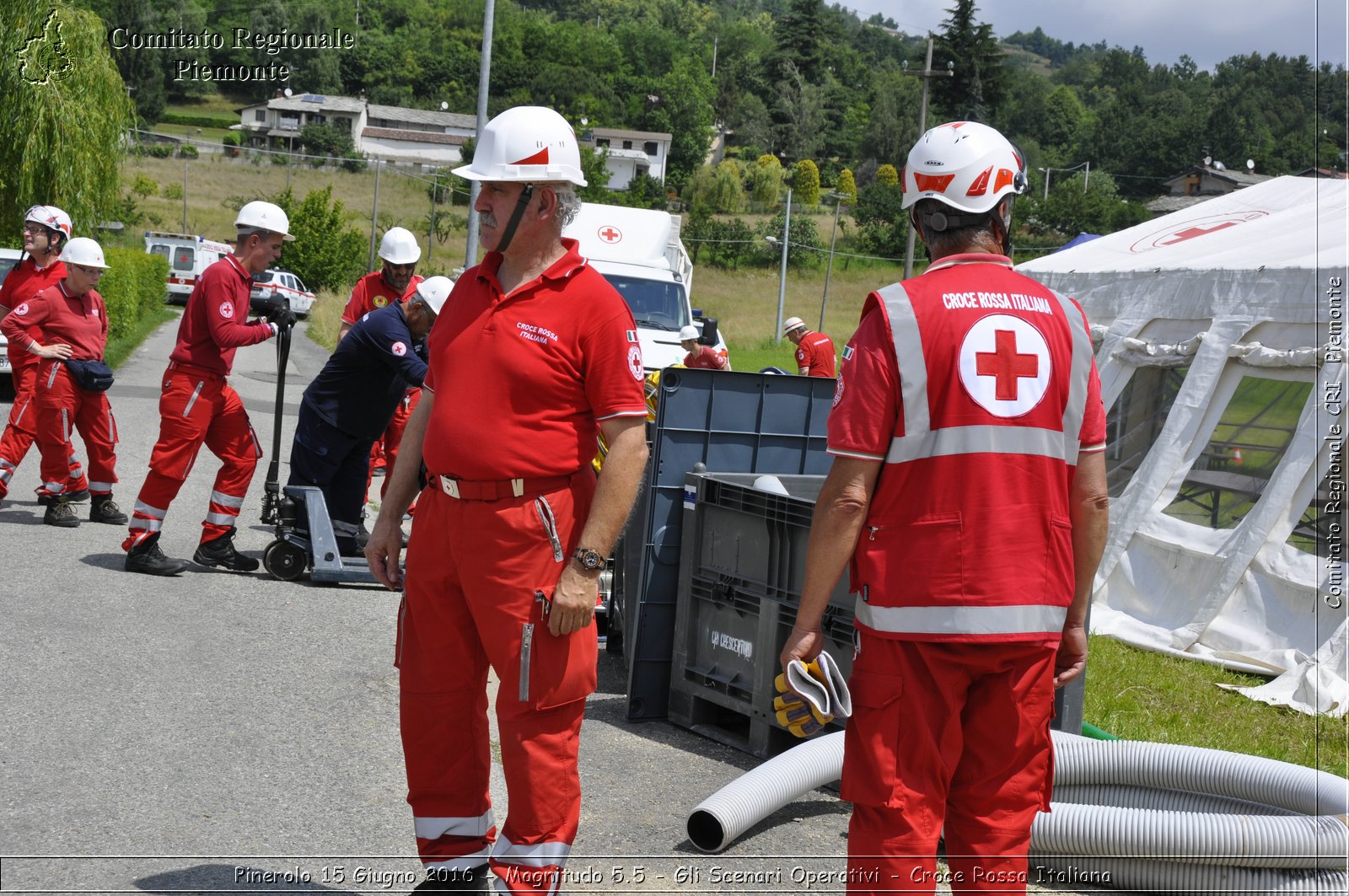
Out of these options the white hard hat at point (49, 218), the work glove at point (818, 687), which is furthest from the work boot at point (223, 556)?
the work glove at point (818, 687)

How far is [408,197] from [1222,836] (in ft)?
277

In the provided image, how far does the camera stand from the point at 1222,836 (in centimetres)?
410

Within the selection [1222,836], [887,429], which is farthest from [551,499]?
[1222,836]

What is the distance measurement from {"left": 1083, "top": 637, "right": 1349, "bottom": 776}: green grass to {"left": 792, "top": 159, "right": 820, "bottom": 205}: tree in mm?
94994

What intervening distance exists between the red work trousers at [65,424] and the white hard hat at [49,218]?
125cm

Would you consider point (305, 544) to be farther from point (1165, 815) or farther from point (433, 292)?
point (1165, 815)

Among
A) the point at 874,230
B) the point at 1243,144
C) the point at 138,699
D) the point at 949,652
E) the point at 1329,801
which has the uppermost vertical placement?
the point at 1243,144

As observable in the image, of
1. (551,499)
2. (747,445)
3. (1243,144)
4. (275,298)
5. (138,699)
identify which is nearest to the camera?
(551,499)

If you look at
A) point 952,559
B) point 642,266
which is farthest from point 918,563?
point 642,266

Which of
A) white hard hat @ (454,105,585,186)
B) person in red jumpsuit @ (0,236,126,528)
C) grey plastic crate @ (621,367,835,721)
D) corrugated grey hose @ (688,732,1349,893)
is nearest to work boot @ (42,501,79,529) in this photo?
person in red jumpsuit @ (0,236,126,528)

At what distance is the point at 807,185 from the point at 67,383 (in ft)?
321

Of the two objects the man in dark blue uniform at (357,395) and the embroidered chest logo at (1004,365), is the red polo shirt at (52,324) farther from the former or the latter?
the embroidered chest logo at (1004,365)

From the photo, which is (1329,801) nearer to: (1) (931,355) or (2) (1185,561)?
(1) (931,355)

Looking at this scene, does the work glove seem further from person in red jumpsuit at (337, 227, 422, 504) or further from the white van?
the white van
